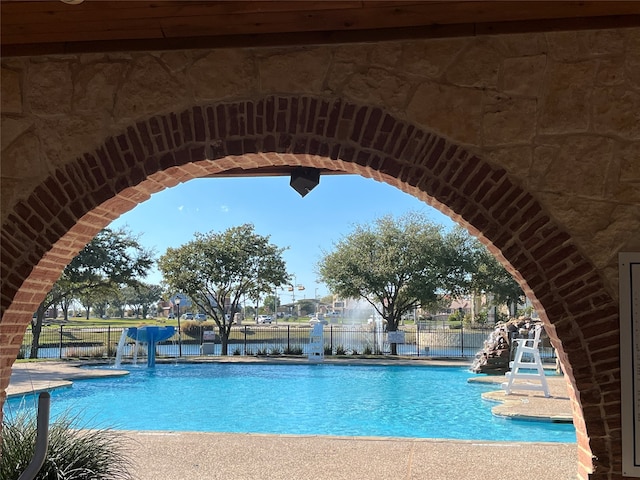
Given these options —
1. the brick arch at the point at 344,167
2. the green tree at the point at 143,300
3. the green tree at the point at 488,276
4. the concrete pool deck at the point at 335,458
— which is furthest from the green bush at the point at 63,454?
the green tree at the point at 143,300

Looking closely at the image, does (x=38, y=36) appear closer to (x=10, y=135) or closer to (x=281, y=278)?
(x=10, y=135)

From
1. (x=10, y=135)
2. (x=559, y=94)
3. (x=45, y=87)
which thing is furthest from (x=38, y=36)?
(x=559, y=94)

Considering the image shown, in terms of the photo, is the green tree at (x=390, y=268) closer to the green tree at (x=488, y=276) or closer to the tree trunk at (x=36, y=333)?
the green tree at (x=488, y=276)

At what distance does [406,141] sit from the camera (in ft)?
9.71

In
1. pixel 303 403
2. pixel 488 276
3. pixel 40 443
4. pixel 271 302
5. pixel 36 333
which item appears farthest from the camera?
pixel 271 302

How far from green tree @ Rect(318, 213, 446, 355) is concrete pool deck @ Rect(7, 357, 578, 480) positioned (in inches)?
542

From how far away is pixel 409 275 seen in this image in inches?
797

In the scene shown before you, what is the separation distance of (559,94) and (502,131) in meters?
0.35

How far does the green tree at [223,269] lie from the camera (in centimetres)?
1994

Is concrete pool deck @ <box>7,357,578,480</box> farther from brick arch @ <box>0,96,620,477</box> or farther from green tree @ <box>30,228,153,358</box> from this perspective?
green tree @ <box>30,228,153,358</box>

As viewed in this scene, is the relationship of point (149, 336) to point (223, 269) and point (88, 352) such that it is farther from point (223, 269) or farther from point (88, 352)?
point (223, 269)

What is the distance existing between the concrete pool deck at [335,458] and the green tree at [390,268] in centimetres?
1377

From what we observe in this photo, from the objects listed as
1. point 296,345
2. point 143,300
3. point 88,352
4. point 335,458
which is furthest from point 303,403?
point 143,300

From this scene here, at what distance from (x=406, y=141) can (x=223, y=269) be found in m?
17.6
